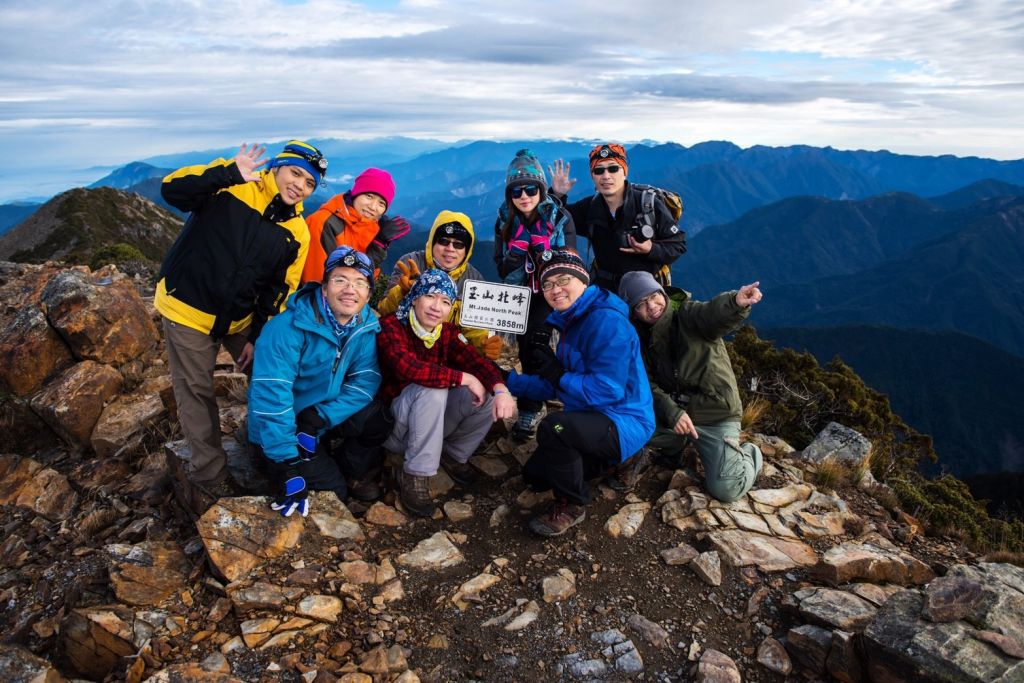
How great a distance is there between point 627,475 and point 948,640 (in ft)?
10.4

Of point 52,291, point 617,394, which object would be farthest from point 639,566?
point 52,291

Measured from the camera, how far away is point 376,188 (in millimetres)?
6684

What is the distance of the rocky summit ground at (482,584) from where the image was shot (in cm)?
421

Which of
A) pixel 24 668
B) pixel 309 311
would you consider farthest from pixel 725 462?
pixel 24 668

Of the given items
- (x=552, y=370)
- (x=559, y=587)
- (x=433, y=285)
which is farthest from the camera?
(x=552, y=370)

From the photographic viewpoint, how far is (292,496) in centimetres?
540

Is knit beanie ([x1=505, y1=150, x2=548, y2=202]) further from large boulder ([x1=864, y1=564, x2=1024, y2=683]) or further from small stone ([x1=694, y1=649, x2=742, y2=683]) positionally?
large boulder ([x1=864, y1=564, x2=1024, y2=683])

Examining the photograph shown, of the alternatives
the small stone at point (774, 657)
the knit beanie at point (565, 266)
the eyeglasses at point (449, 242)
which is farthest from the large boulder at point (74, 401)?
the small stone at point (774, 657)

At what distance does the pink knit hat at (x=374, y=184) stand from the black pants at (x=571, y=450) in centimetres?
334

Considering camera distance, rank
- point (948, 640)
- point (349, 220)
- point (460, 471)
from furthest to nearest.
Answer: point (460, 471), point (349, 220), point (948, 640)

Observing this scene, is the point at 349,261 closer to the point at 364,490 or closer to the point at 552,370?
the point at 552,370

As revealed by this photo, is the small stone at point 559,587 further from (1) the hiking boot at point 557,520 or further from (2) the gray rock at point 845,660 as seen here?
(2) the gray rock at point 845,660

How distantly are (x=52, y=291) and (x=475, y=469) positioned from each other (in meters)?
6.91

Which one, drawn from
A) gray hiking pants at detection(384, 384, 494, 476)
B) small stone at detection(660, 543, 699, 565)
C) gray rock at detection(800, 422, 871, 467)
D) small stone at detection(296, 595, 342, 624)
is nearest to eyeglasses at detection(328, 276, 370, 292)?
gray hiking pants at detection(384, 384, 494, 476)
